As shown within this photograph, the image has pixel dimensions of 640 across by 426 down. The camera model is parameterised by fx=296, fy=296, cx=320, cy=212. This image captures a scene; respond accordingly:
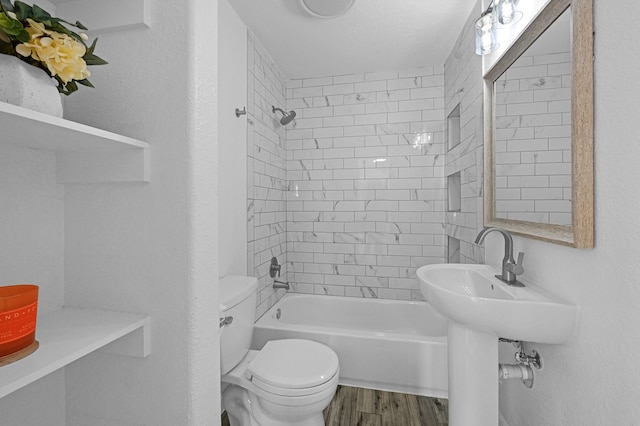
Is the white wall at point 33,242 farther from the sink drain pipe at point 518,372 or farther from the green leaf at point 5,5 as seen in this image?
the sink drain pipe at point 518,372

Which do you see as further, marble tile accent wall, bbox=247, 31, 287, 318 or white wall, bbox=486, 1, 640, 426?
marble tile accent wall, bbox=247, 31, 287, 318

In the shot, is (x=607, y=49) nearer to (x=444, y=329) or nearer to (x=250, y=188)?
(x=250, y=188)

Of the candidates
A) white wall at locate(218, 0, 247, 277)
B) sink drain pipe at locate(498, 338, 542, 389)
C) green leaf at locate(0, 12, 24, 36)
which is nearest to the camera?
green leaf at locate(0, 12, 24, 36)

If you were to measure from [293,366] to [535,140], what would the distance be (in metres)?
1.57

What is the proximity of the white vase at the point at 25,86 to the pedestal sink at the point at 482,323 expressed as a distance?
1.32 meters

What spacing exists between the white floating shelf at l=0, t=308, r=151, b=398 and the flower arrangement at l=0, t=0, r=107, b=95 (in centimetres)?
59

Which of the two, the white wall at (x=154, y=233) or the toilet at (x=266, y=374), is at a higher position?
the white wall at (x=154, y=233)

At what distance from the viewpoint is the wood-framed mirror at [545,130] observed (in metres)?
0.96

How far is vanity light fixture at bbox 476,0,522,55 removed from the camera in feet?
4.62

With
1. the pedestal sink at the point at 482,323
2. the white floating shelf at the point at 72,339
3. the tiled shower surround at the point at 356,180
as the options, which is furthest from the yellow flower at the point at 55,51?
the tiled shower surround at the point at 356,180

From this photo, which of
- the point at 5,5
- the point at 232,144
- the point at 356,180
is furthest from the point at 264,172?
the point at 5,5

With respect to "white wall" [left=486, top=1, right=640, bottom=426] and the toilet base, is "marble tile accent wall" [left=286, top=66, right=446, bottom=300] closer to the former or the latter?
the toilet base

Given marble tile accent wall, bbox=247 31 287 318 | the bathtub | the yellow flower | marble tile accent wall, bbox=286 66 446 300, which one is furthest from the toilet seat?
the yellow flower

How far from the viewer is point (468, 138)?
207 centimetres
